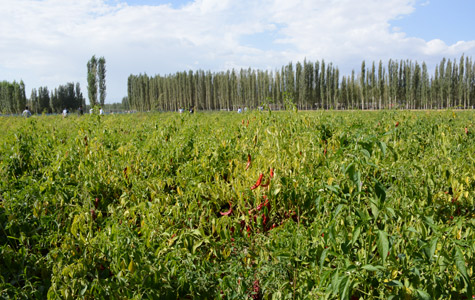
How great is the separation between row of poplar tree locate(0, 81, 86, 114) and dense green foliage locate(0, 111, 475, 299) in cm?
6290

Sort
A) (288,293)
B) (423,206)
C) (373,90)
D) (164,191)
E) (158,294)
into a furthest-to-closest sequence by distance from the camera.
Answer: (373,90)
(164,191)
(423,206)
(288,293)
(158,294)

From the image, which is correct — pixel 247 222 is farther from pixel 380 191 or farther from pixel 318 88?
pixel 318 88

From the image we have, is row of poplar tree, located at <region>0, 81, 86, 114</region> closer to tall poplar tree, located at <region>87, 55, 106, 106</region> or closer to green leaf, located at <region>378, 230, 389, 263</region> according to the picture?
tall poplar tree, located at <region>87, 55, 106, 106</region>

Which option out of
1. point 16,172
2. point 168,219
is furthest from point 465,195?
point 16,172

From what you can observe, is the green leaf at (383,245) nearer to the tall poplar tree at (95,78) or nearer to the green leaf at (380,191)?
the green leaf at (380,191)

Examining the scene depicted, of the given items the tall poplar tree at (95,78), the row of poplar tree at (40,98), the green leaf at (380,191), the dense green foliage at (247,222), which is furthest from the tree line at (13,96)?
the green leaf at (380,191)

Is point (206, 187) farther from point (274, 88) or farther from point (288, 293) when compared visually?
point (274, 88)

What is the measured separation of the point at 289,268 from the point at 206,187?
141 centimetres

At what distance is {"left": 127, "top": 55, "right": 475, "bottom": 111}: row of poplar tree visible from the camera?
5039 centimetres

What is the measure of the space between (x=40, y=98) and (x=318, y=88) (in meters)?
57.0

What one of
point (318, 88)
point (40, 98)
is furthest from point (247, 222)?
point (40, 98)

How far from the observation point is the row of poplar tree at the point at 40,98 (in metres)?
59.0

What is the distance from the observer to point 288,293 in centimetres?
A: 212

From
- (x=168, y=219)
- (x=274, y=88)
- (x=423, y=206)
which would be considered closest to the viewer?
(x=423, y=206)
